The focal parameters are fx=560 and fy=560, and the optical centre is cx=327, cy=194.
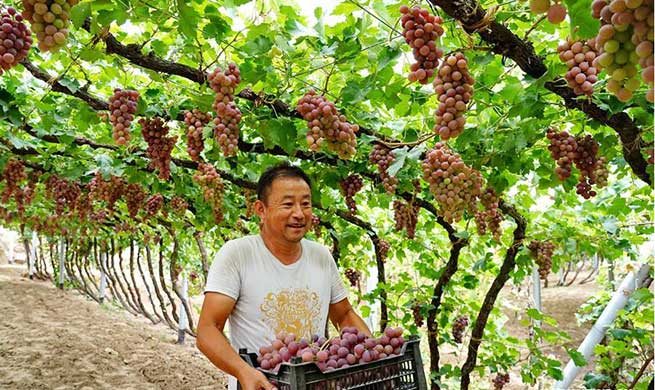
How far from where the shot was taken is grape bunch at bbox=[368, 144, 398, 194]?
3.20m

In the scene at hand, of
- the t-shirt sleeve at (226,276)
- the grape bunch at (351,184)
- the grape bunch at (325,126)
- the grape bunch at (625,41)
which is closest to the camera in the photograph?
the grape bunch at (625,41)

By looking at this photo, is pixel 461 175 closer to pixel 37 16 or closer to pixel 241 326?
pixel 241 326

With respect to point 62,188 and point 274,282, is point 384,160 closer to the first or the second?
point 274,282

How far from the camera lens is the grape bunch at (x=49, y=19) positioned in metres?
1.26

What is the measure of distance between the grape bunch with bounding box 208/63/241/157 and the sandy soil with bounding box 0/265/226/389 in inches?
224

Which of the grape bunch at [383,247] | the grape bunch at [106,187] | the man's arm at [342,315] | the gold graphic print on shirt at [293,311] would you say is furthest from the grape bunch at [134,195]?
the gold graphic print on shirt at [293,311]

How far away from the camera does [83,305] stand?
48.5ft

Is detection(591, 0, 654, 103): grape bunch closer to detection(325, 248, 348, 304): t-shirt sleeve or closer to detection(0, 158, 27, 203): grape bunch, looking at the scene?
detection(325, 248, 348, 304): t-shirt sleeve

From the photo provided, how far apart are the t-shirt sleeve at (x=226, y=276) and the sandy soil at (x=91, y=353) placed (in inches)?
220

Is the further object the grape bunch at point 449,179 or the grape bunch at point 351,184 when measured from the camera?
the grape bunch at point 351,184

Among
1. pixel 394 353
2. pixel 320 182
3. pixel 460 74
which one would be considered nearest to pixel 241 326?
pixel 394 353

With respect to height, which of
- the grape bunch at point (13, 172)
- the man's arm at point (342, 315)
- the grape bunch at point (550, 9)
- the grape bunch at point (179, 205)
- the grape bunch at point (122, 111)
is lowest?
the man's arm at point (342, 315)

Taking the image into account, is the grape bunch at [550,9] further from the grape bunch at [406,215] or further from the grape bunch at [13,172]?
the grape bunch at [13,172]

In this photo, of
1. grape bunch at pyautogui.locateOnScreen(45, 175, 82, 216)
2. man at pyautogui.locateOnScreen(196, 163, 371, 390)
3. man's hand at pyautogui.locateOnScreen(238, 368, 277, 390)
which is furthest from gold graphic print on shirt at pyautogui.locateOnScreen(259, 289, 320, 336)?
grape bunch at pyautogui.locateOnScreen(45, 175, 82, 216)
